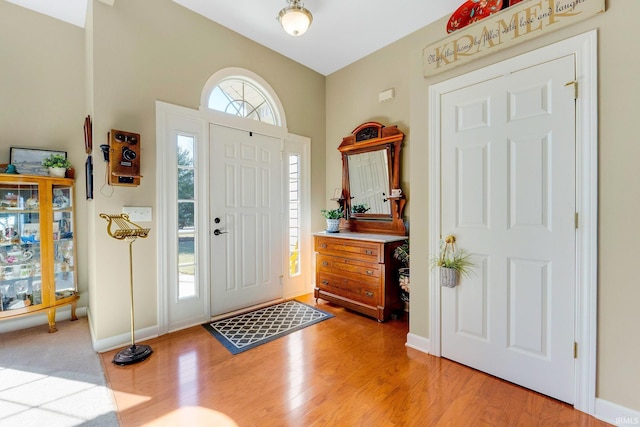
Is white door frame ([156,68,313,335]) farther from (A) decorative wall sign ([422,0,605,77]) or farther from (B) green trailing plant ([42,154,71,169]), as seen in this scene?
(A) decorative wall sign ([422,0,605,77])

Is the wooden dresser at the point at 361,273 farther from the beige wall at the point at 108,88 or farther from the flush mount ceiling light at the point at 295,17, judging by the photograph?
the flush mount ceiling light at the point at 295,17

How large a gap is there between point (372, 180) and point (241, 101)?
1882 millimetres

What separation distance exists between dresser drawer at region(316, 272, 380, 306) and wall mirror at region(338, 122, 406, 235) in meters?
0.74

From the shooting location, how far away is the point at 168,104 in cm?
270

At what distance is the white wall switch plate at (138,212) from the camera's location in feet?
8.16

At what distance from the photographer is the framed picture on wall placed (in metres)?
2.71

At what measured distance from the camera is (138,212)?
2.53 meters

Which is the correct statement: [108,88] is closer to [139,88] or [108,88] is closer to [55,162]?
[139,88]

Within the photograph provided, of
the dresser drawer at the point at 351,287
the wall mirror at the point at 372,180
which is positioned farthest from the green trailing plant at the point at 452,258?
the wall mirror at the point at 372,180

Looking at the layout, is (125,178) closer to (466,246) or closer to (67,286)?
(67,286)

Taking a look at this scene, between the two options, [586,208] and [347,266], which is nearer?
[586,208]

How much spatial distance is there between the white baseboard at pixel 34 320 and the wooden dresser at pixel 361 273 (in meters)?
2.78

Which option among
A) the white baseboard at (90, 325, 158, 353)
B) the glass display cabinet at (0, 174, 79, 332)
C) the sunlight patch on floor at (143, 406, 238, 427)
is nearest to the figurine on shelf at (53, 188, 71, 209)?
the glass display cabinet at (0, 174, 79, 332)

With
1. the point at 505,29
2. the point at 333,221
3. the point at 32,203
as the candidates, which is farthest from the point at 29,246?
the point at 505,29
